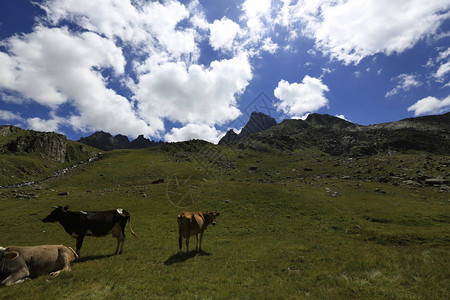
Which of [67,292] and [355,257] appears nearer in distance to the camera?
[67,292]

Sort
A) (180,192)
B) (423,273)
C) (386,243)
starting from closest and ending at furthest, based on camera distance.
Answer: (423,273)
(386,243)
(180,192)

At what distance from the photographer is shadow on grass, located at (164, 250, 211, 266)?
1351 cm

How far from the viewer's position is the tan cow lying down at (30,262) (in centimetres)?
891

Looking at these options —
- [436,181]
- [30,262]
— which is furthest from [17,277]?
[436,181]

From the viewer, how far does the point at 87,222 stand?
14086 mm

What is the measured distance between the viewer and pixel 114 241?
19406 mm

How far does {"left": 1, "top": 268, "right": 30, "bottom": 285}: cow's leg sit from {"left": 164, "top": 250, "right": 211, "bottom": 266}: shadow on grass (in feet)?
21.7

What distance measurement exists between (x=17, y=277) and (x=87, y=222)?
5.23 metres

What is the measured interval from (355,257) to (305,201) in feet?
73.8

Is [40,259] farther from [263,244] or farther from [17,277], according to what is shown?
[263,244]

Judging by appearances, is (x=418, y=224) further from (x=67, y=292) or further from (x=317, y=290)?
(x=67, y=292)

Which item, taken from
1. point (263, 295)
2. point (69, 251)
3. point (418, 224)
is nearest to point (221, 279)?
point (263, 295)

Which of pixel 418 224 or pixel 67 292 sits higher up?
pixel 67 292

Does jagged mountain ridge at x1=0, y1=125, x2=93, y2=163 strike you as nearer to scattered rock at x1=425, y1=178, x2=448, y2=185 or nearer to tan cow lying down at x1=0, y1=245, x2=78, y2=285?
tan cow lying down at x1=0, y1=245, x2=78, y2=285
